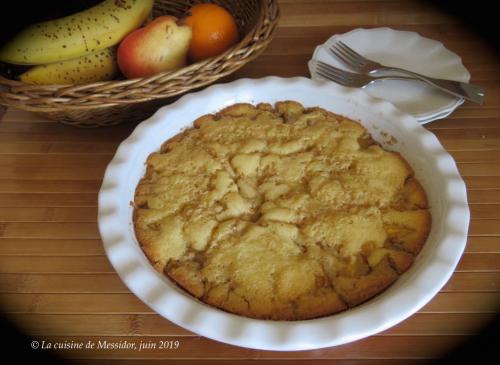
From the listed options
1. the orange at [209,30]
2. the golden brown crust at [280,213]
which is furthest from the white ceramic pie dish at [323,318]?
the orange at [209,30]

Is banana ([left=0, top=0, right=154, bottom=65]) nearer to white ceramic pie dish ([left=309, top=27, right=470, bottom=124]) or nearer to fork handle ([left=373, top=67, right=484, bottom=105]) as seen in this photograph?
white ceramic pie dish ([left=309, top=27, right=470, bottom=124])

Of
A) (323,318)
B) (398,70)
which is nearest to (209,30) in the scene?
(398,70)

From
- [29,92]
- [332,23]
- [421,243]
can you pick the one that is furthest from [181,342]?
[332,23]

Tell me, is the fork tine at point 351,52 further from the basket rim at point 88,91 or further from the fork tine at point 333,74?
the basket rim at point 88,91

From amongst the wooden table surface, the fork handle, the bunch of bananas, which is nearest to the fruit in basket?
the bunch of bananas

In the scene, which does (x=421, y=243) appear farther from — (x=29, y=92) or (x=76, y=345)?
(x=29, y=92)

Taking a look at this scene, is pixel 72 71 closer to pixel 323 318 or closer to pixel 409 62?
pixel 323 318
